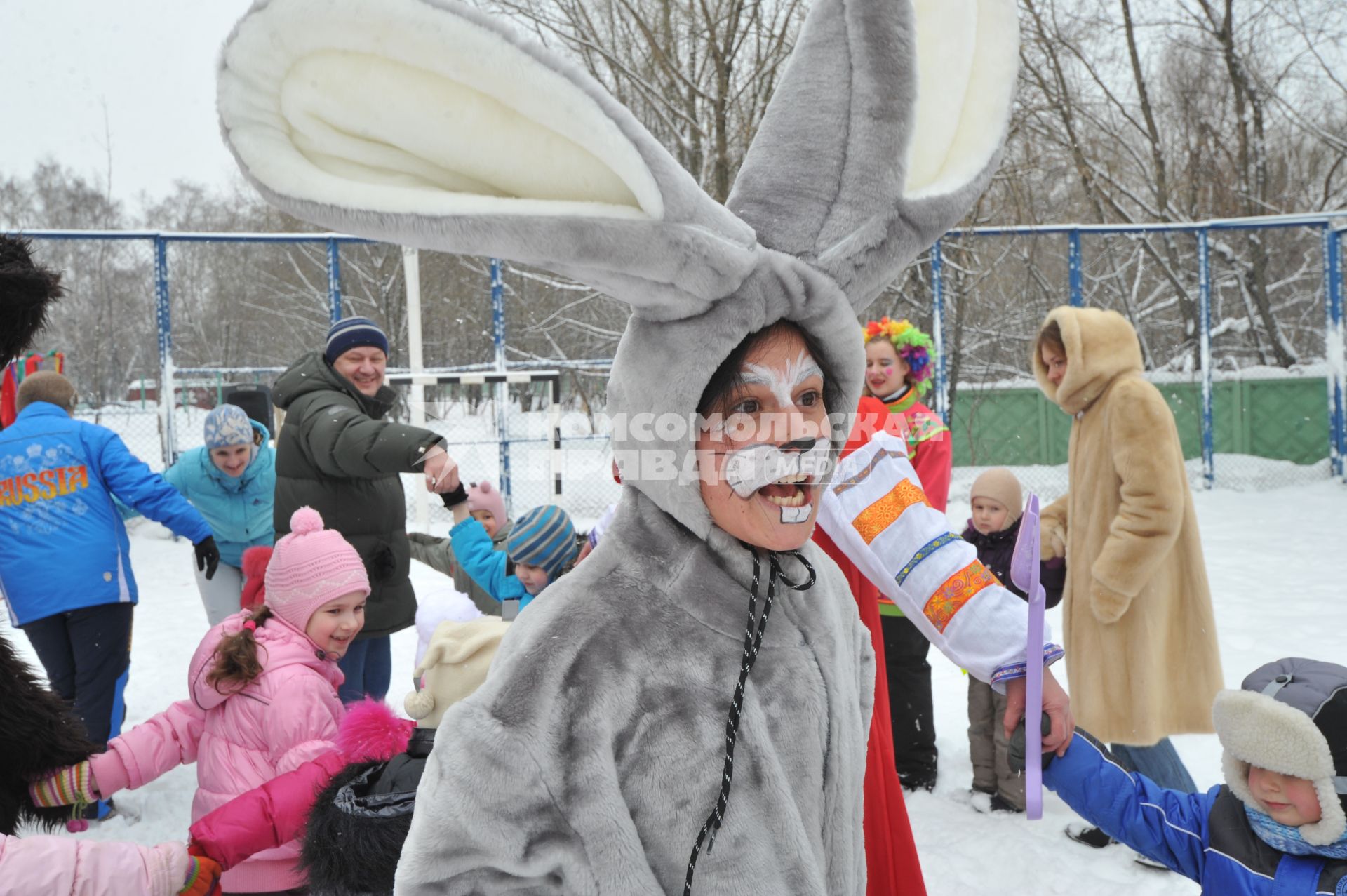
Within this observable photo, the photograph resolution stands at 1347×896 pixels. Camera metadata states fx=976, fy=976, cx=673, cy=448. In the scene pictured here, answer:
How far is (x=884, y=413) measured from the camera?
87.7 inches

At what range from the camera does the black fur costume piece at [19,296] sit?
1786 millimetres

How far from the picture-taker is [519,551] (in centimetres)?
306

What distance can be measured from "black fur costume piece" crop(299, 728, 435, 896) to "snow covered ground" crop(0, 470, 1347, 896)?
1944mm

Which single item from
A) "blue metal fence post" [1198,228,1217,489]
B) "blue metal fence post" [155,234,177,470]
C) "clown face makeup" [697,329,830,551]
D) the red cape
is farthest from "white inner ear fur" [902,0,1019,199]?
"blue metal fence post" [1198,228,1217,489]

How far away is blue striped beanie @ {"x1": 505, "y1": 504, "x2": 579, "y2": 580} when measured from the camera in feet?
10.0

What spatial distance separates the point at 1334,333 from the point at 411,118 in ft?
34.7

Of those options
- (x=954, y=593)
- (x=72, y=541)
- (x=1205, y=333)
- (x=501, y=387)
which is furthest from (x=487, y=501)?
(x=1205, y=333)

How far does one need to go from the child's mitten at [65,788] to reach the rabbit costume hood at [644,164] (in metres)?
1.52

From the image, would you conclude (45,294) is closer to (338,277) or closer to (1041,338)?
(1041,338)

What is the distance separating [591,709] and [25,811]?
155 cm

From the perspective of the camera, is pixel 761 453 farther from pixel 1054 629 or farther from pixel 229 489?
pixel 1054 629

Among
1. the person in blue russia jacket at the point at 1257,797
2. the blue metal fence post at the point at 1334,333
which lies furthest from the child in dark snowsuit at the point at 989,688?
the blue metal fence post at the point at 1334,333

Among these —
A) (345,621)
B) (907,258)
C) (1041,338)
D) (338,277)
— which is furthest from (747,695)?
(338,277)

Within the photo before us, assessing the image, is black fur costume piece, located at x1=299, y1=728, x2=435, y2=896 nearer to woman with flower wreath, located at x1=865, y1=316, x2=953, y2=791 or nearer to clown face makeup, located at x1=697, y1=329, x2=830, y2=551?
clown face makeup, located at x1=697, y1=329, x2=830, y2=551
